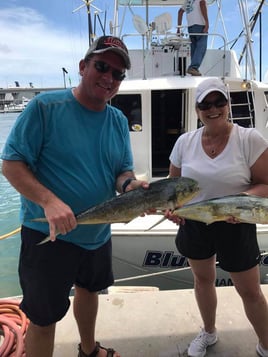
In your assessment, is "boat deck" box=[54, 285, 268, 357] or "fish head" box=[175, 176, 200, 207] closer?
"fish head" box=[175, 176, 200, 207]

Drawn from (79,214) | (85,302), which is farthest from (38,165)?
(85,302)

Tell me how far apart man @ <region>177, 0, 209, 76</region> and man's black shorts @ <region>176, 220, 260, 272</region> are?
14.8 ft

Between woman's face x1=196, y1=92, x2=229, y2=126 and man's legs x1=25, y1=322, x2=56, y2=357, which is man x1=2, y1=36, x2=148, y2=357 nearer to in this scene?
man's legs x1=25, y1=322, x2=56, y2=357

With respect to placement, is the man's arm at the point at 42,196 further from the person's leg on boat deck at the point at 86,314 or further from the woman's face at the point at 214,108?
the woman's face at the point at 214,108

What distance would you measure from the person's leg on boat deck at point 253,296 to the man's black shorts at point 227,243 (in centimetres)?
5

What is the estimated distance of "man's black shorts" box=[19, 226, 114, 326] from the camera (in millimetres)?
1723

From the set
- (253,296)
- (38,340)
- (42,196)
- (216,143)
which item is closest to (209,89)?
(216,143)

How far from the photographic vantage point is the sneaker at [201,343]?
7.47 feet

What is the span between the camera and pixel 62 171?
5.75ft

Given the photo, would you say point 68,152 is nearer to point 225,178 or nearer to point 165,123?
point 225,178

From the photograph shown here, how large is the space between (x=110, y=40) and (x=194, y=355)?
2023mm

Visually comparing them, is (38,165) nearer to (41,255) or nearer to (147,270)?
(41,255)

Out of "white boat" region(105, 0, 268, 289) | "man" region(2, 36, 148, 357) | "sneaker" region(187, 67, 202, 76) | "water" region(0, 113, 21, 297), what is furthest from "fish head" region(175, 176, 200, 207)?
"water" region(0, 113, 21, 297)

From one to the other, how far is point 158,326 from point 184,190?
1.40 m
